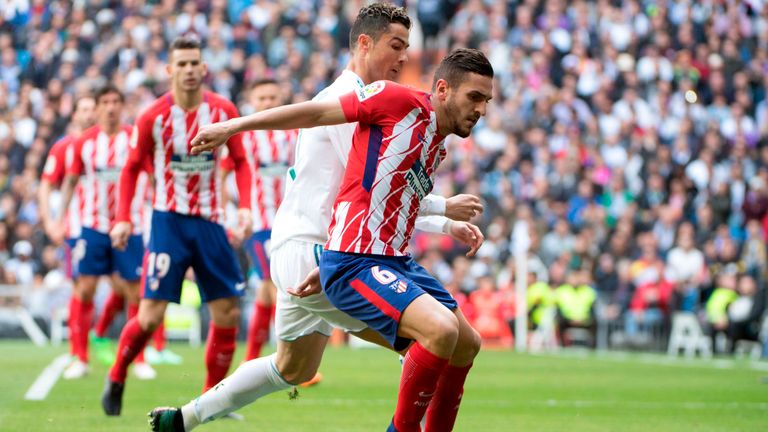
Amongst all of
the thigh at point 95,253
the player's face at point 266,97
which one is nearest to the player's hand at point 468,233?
the player's face at point 266,97

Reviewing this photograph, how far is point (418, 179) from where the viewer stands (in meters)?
6.12

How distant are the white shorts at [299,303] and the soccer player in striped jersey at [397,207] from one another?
42 centimetres

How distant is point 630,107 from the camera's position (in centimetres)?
2558

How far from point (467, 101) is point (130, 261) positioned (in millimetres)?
7191

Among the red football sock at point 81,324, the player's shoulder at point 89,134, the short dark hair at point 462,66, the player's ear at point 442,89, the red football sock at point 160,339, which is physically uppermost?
the short dark hair at point 462,66

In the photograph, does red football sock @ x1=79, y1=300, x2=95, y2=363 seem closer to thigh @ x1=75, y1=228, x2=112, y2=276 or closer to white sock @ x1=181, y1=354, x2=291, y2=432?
thigh @ x1=75, y1=228, x2=112, y2=276

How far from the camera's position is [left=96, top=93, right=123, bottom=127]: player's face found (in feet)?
40.6

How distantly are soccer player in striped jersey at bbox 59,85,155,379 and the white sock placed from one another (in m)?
5.88

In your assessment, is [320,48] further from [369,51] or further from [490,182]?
[369,51]

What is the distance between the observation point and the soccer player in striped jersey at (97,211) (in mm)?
12680

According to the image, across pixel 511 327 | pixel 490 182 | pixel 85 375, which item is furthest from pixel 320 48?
pixel 85 375

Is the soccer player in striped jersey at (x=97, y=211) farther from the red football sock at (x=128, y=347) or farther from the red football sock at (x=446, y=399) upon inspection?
the red football sock at (x=446, y=399)

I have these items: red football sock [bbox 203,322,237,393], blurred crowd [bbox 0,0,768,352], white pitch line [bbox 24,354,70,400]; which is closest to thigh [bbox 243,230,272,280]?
white pitch line [bbox 24,354,70,400]

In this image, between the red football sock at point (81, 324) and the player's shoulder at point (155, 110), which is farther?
the red football sock at point (81, 324)
